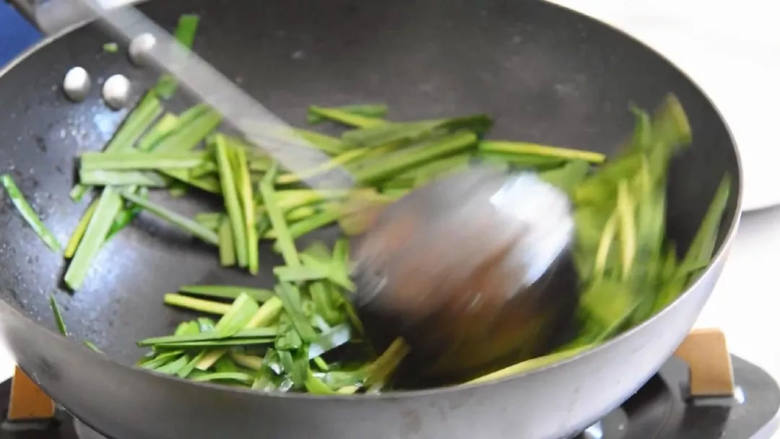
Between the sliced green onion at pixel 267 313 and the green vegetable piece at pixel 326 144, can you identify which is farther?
the green vegetable piece at pixel 326 144

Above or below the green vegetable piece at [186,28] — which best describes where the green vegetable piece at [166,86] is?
below

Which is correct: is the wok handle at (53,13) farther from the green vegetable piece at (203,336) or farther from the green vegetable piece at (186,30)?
the green vegetable piece at (203,336)

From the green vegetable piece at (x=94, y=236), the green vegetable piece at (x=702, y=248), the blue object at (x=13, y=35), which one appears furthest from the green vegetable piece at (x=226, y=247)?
the green vegetable piece at (x=702, y=248)

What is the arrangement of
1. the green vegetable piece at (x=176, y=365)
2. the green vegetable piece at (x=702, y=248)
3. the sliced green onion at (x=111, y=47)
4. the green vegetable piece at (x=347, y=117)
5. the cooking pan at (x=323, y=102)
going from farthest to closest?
the green vegetable piece at (x=347, y=117), the sliced green onion at (x=111, y=47), the green vegetable piece at (x=176, y=365), the green vegetable piece at (x=702, y=248), the cooking pan at (x=323, y=102)

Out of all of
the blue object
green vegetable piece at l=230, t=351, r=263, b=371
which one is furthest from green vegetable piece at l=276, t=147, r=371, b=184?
the blue object

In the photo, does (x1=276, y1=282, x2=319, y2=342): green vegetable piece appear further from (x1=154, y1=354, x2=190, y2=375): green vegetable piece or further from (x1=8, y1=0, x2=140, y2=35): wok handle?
(x1=8, y1=0, x2=140, y2=35): wok handle

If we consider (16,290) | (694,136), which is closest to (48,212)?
(16,290)

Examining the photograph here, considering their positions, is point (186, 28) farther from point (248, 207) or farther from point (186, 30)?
point (248, 207)
